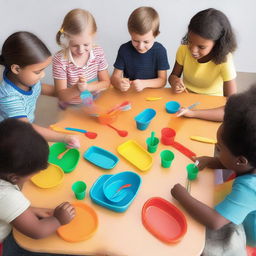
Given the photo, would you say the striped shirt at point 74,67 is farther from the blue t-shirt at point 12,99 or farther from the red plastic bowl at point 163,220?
the red plastic bowl at point 163,220

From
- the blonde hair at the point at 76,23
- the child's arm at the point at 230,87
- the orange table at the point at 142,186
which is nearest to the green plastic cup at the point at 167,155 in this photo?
the orange table at the point at 142,186

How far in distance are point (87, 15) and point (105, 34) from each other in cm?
80

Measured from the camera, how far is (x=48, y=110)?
2137 millimetres

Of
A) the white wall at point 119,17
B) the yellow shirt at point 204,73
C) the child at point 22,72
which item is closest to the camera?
the child at point 22,72

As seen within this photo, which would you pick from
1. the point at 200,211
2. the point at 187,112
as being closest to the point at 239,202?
the point at 200,211

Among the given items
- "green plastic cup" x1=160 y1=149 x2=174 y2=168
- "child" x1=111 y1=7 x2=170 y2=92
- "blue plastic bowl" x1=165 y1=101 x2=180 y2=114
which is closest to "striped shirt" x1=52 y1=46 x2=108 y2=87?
"child" x1=111 y1=7 x2=170 y2=92

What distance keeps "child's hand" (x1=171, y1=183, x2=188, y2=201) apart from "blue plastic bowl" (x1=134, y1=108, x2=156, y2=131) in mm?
318

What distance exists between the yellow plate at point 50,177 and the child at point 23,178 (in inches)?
3.1

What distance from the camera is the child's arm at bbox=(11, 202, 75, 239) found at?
0.78 m

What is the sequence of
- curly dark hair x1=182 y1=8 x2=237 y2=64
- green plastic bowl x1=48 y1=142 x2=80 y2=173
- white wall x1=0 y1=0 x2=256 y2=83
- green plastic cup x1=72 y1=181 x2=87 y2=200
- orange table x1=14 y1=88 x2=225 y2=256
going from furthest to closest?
white wall x1=0 y1=0 x2=256 y2=83 → curly dark hair x1=182 y1=8 x2=237 y2=64 → green plastic bowl x1=48 y1=142 x2=80 y2=173 → green plastic cup x1=72 y1=181 x2=87 y2=200 → orange table x1=14 y1=88 x2=225 y2=256

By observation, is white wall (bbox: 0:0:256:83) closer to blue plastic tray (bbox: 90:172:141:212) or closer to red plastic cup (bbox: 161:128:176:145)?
red plastic cup (bbox: 161:128:176:145)

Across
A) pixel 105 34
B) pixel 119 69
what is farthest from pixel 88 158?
pixel 105 34

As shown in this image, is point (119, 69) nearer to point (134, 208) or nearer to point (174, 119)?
point (174, 119)

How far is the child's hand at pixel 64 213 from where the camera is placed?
0.80 meters
